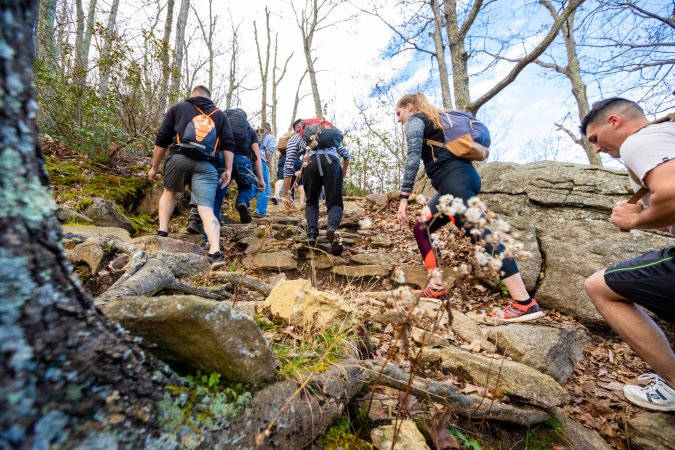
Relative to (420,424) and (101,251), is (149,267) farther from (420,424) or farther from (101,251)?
(420,424)

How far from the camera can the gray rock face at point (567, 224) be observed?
3762mm

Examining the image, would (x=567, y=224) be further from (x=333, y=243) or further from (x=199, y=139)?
(x=199, y=139)

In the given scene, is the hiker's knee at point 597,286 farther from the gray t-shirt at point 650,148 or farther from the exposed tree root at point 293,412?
the exposed tree root at point 293,412

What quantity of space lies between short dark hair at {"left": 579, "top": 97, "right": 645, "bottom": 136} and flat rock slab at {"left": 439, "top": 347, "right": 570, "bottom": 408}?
2105 millimetres

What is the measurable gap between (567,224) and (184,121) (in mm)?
5464

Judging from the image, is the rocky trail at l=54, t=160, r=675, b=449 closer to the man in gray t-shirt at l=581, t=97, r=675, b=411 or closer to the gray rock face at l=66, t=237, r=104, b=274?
the gray rock face at l=66, t=237, r=104, b=274

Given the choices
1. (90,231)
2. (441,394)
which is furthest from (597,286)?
(90,231)

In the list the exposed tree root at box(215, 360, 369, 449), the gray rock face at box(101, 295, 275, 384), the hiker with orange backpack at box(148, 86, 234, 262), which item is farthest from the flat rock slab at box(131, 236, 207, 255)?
the exposed tree root at box(215, 360, 369, 449)

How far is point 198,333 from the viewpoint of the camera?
1124 mm

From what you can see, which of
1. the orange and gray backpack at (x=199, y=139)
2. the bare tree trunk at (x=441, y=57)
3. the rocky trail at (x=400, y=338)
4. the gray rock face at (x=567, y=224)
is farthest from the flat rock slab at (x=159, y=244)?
the bare tree trunk at (x=441, y=57)

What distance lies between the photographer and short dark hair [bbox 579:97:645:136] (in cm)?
232

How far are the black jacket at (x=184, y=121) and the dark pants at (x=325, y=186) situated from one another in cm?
128

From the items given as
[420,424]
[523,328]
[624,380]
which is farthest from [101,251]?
[624,380]

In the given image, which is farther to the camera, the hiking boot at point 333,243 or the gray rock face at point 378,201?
the gray rock face at point 378,201
